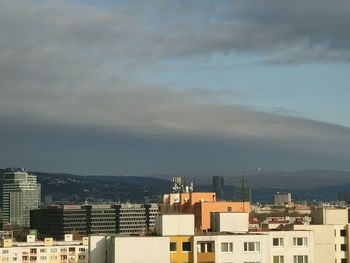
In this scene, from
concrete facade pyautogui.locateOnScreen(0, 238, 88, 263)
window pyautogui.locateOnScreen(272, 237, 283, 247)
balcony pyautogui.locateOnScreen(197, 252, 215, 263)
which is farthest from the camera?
concrete facade pyautogui.locateOnScreen(0, 238, 88, 263)

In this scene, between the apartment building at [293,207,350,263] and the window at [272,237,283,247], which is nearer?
the window at [272,237,283,247]

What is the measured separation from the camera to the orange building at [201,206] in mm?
89500

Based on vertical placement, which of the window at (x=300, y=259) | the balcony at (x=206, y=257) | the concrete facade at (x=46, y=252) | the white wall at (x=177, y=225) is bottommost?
the concrete facade at (x=46, y=252)

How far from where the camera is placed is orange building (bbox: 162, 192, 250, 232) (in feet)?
294

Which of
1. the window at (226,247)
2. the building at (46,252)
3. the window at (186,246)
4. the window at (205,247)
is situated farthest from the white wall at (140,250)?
the building at (46,252)

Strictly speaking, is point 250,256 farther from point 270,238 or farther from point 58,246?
point 58,246

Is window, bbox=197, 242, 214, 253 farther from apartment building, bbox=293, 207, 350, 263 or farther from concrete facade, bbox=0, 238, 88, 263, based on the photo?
concrete facade, bbox=0, 238, 88, 263

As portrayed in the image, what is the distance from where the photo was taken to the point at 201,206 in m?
91.7

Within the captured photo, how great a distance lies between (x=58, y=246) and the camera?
555 feet

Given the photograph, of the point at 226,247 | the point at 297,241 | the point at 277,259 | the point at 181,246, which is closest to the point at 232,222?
the point at 277,259

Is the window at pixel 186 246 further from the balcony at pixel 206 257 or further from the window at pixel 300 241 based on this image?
the window at pixel 300 241

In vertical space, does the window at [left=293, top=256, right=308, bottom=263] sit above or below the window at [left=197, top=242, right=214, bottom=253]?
below

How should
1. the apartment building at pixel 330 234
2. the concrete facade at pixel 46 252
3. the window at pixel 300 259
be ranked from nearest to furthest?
the window at pixel 300 259
the apartment building at pixel 330 234
the concrete facade at pixel 46 252

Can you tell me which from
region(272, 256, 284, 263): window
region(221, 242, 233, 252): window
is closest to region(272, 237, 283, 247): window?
region(272, 256, 284, 263): window
